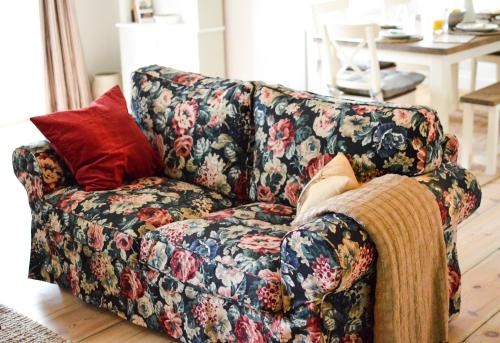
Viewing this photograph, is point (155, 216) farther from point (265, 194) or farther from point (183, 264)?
point (265, 194)

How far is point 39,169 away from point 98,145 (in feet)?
0.85

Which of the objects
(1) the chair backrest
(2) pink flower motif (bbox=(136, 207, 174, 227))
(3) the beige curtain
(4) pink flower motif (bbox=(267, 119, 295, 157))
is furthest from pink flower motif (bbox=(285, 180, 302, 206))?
(3) the beige curtain

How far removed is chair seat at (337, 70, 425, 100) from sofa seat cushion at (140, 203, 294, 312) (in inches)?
73.3

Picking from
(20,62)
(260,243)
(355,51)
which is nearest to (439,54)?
(355,51)

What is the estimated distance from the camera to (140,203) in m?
2.93

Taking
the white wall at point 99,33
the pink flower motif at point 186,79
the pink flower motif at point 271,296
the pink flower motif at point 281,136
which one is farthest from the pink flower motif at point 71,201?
the white wall at point 99,33

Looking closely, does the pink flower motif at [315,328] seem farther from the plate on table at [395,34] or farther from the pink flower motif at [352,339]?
the plate on table at [395,34]

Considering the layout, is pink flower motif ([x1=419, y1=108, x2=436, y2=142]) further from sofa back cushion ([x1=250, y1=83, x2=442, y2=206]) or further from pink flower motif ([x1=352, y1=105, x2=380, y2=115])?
pink flower motif ([x1=352, y1=105, x2=380, y2=115])

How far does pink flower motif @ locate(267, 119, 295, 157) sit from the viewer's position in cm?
285

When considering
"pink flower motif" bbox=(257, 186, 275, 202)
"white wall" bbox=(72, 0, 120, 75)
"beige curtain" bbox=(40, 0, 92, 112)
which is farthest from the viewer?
"white wall" bbox=(72, 0, 120, 75)

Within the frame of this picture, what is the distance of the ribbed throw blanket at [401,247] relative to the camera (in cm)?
227

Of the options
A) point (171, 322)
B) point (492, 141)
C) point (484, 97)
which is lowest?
point (171, 322)

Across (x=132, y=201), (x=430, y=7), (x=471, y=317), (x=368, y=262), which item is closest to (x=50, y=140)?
(x=132, y=201)

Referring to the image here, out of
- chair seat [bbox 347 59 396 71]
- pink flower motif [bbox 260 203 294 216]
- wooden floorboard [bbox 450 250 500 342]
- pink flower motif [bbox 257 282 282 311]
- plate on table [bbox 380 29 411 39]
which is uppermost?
plate on table [bbox 380 29 411 39]
